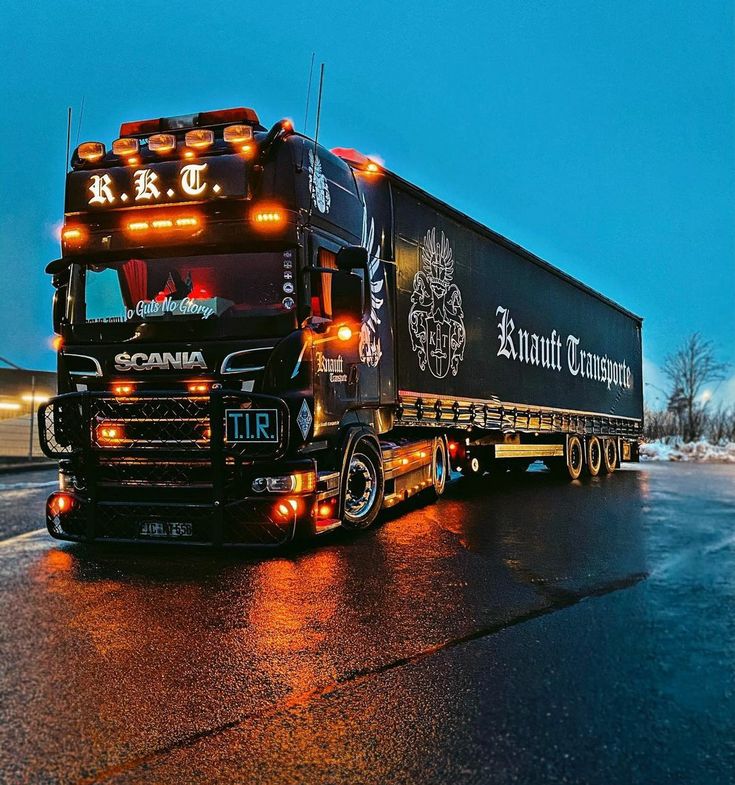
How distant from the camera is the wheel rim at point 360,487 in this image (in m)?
8.83

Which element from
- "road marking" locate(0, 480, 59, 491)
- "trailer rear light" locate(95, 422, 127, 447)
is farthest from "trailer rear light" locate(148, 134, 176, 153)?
"road marking" locate(0, 480, 59, 491)

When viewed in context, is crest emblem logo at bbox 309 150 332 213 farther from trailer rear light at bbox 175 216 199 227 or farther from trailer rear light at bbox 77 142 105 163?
trailer rear light at bbox 77 142 105 163

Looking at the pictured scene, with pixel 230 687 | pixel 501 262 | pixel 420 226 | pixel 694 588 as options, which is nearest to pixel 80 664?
pixel 230 687

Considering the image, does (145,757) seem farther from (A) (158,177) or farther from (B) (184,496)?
(A) (158,177)

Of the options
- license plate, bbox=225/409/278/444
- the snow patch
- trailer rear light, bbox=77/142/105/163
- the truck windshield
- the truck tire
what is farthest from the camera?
the snow patch

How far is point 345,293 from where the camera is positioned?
26.5ft

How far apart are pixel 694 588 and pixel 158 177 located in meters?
6.22

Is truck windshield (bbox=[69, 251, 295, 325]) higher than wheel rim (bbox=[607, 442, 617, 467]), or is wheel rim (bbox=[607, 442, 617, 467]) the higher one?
truck windshield (bbox=[69, 251, 295, 325])

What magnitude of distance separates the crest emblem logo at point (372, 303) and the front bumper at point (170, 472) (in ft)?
7.09

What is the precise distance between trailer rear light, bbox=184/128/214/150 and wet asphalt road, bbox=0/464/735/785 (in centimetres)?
409

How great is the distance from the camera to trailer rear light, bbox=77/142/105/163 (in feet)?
27.5

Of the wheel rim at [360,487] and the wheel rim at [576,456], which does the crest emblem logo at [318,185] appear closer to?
the wheel rim at [360,487]

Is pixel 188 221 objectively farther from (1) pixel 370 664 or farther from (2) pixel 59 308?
(1) pixel 370 664

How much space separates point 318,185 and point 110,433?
329 cm
